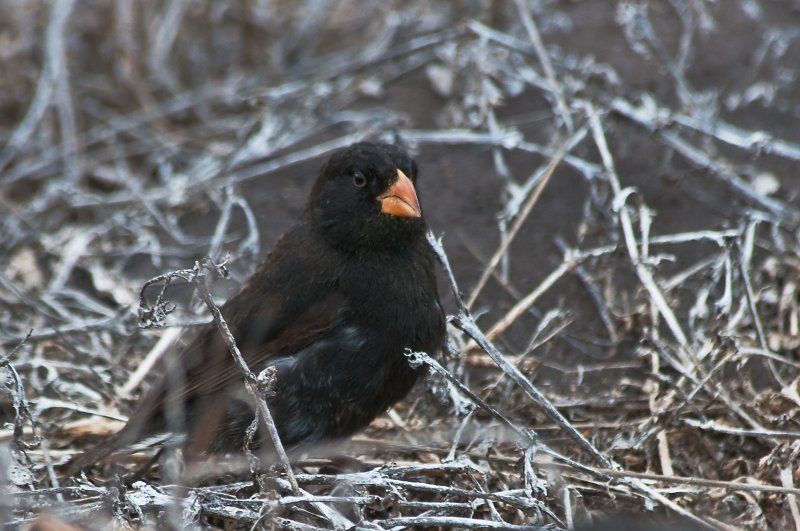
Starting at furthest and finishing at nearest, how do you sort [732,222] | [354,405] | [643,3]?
[643,3], [732,222], [354,405]

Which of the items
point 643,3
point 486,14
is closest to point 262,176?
point 486,14

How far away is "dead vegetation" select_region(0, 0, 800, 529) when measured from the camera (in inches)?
165

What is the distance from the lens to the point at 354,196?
4547 mm

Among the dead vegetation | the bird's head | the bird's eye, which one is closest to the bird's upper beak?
the bird's head

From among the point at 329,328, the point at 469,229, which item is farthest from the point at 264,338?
the point at 469,229

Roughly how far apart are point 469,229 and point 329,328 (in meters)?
1.65

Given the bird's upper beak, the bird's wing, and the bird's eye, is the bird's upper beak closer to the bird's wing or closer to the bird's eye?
the bird's eye

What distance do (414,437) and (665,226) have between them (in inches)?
73.7

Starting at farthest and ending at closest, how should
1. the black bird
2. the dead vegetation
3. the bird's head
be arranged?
the bird's head, the black bird, the dead vegetation

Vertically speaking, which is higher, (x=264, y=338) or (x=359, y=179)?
(x=359, y=179)

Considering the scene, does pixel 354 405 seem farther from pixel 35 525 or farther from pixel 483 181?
pixel 483 181

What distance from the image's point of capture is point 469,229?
19.2ft

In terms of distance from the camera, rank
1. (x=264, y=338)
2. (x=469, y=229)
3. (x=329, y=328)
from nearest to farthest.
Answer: (x=329, y=328), (x=264, y=338), (x=469, y=229)

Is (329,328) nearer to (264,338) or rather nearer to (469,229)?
(264,338)
